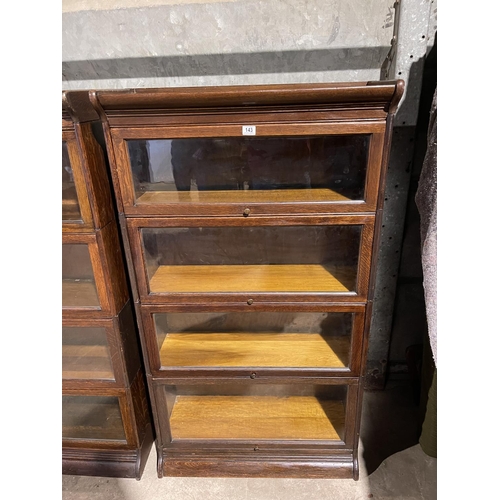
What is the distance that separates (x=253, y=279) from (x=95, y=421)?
87 cm

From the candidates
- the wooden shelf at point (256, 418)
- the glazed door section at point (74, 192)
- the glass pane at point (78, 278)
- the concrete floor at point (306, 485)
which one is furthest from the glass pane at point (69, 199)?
the concrete floor at point (306, 485)

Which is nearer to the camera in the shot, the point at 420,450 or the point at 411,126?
the point at 411,126

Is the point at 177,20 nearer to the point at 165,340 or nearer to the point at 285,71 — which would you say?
the point at 285,71

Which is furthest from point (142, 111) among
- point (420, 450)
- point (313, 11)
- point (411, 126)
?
point (420, 450)

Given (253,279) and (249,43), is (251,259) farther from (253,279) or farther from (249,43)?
(249,43)

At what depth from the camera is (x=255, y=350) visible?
139cm

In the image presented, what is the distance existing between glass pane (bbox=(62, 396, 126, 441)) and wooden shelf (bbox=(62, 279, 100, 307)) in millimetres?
422

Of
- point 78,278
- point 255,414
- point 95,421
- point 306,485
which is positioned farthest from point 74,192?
point 306,485

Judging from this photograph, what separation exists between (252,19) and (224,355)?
Answer: 46.0 inches

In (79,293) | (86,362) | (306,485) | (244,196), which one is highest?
(244,196)

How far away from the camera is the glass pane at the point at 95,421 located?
4.78 ft

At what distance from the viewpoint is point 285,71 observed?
52.7 inches

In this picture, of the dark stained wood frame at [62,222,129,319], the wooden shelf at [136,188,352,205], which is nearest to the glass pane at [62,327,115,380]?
the dark stained wood frame at [62,222,129,319]

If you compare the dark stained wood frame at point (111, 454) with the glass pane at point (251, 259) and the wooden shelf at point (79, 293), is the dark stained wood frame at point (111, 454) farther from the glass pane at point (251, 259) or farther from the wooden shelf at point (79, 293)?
the glass pane at point (251, 259)
